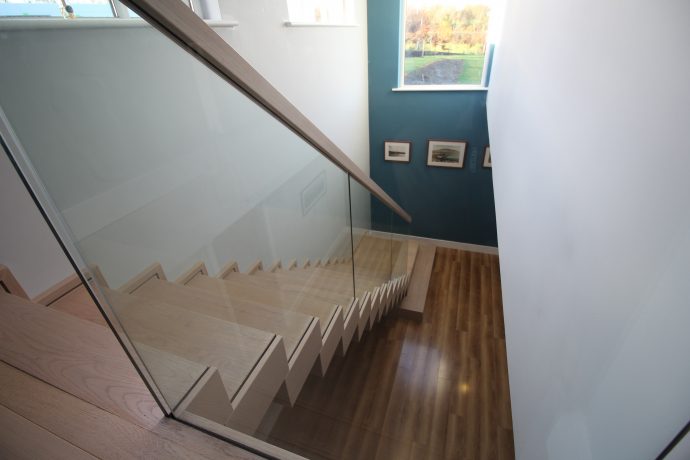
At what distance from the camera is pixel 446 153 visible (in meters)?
4.74

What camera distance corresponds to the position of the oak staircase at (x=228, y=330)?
0.83m

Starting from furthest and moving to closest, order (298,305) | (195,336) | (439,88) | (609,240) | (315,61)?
(439,88) < (315,61) < (298,305) < (195,336) < (609,240)

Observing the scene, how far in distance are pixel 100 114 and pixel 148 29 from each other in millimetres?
224

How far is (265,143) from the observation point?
129cm

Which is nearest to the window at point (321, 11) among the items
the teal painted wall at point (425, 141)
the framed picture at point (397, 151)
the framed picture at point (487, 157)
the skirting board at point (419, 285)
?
the teal painted wall at point (425, 141)

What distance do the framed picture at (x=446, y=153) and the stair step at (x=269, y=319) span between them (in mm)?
3930

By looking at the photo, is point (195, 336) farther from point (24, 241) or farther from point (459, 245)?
point (459, 245)

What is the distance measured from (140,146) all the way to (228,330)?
62cm

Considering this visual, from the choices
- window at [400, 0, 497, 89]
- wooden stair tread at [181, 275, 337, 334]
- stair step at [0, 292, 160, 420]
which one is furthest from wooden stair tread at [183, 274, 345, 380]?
window at [400, 0, 497, 89]

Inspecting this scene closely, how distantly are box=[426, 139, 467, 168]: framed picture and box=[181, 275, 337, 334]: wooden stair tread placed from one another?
12.0 feet

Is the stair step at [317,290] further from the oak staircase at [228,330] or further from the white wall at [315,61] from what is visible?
the white wall at [315,61]

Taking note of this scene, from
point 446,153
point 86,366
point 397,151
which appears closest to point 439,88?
point 446,153

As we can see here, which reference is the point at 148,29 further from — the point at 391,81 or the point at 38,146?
the point at 391,81

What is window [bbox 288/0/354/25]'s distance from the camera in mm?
2891
